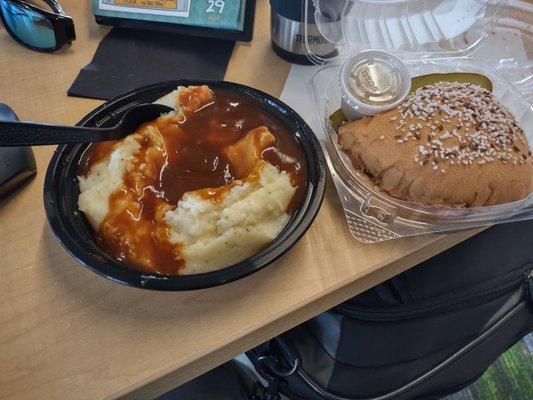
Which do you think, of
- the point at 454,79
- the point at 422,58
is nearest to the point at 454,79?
the point at 454,79

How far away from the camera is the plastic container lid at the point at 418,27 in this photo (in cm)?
110

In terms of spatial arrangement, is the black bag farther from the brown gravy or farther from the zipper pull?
the brown gravy

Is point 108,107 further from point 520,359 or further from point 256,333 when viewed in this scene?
point 520,359

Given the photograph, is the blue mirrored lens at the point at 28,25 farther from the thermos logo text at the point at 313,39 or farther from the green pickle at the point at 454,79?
the green pickle at the point at 454,79

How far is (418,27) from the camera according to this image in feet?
3.84

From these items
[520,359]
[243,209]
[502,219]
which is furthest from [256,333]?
[520,359]

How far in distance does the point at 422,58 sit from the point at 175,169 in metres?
0.62

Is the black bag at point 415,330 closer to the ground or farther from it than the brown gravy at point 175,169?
closer to the ground

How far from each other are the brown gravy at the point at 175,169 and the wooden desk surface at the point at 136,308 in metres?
0.08

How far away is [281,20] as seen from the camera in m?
1.06

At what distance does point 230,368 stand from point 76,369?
57 cm

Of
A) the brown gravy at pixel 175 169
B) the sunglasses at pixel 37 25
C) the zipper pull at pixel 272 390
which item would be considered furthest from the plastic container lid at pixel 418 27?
the zipper pull at pixel 272 390

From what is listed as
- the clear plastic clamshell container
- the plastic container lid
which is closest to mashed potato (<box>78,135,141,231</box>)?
the clear plastic clamshell container

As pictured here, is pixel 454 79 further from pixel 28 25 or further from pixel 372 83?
pixel 28 25
